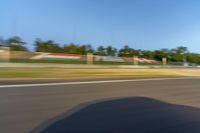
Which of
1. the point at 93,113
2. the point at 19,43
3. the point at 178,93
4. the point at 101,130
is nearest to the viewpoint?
the point at 101,130

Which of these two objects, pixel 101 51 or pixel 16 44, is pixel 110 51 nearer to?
pixel 101 51

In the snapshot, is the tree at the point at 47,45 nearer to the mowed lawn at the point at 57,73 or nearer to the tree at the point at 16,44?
the tree at the point at 16,44

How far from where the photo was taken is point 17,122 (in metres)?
5.07

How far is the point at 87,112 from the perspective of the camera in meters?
6.00

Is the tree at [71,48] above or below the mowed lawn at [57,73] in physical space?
above

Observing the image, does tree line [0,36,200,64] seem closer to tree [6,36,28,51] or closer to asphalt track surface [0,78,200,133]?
tree [6,36,28,51]

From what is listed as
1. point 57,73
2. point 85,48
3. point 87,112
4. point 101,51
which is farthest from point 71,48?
point 87,112

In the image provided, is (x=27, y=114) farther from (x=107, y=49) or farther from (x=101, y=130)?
(x=107, y=49)

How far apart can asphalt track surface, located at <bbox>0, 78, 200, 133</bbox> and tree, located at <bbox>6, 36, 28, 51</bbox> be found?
54885mm

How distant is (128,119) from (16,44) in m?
61.9

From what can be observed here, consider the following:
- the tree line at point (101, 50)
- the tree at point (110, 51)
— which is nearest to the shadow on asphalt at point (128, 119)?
the tree line at point (101, 50)

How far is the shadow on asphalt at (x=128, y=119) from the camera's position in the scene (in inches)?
198

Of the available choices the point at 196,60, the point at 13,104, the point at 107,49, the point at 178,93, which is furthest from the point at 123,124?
the point at 196,60

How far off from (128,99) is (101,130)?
298cm
